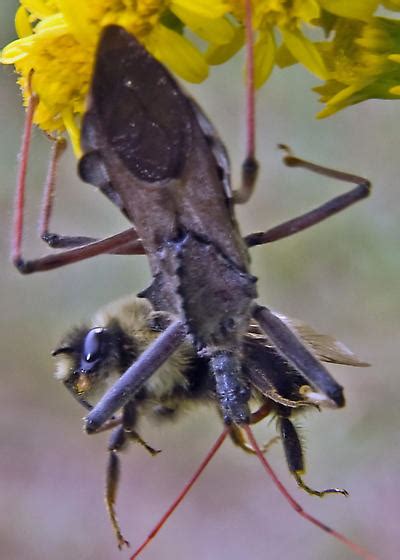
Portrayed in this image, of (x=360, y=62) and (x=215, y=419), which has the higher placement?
(x=360, y=62)

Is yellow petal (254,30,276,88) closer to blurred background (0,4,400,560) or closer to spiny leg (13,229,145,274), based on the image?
spiny leg (13,229,145,274)

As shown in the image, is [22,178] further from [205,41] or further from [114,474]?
[114,474]

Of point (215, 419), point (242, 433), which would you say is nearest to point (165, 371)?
point (242, 433)

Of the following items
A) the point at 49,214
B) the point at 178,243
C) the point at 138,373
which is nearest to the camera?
the point at 178,243

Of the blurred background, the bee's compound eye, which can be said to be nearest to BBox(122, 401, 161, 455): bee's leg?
the bee's compound eye

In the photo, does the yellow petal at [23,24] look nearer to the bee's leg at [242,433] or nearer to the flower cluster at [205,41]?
the flower cluster at [205,41]

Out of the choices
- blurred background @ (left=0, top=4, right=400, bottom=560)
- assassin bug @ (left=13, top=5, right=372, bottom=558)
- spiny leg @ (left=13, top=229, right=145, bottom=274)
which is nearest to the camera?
assassin bug @ (left=13, top=5, right=372, bottom=558)

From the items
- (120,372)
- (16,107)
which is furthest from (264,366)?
(16,107)

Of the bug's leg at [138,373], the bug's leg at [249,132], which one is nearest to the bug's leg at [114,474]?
the bug's leg at [138,373]
